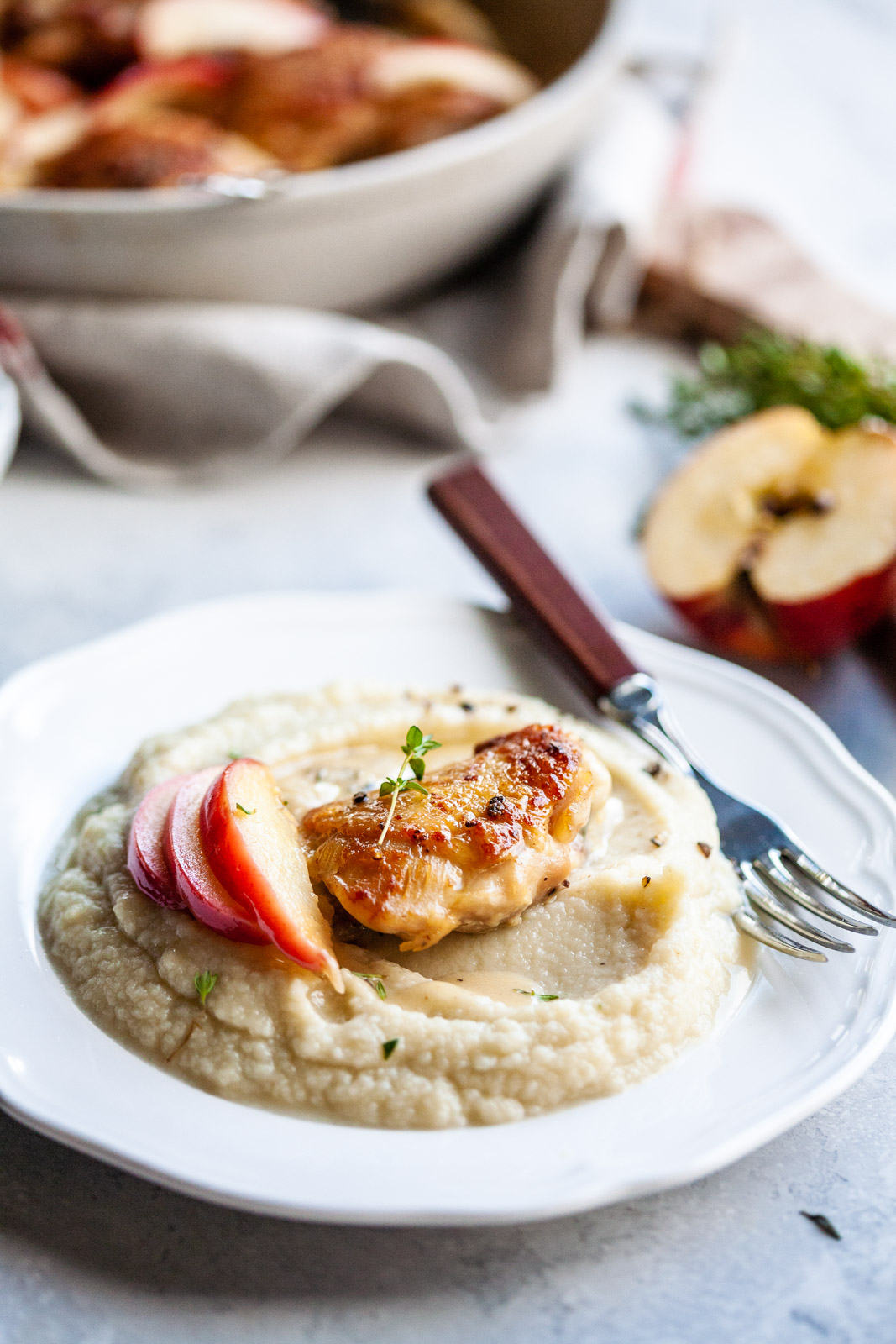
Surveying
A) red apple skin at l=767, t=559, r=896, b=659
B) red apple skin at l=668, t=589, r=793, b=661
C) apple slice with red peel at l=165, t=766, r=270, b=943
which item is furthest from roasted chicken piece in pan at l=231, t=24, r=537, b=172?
apple slice with red peel at l=165, t=766, r=270, b=943

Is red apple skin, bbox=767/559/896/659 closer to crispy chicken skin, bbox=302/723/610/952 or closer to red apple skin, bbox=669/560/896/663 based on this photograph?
red apple skin, bbox=669/560/896/663

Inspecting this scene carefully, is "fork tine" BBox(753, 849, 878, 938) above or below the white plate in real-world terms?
above

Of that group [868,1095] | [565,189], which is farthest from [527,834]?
[565,189]

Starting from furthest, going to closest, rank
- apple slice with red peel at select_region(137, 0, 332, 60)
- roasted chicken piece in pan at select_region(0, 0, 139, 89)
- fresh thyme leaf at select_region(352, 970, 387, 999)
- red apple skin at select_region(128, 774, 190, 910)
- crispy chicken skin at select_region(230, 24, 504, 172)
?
roasted chicken piece in pan at select_region(0, 0, 139, 89) < apple slice with red peel at select_region(137, 0, 332, 60) < crispy chicken skin at select_region(230, 24, 504, 172) < red apple skin at select_region(128, 774, 190, 910) < fresh thyme leaf at select_region(352, 970, 387, 999)

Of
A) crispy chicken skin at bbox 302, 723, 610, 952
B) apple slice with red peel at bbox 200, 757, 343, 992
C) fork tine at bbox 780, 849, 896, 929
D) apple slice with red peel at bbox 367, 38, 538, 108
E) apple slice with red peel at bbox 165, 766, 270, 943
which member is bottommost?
apple slice with red peel at bbox 165, 766, 270, 943

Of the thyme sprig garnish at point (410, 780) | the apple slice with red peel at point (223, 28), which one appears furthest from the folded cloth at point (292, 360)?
the thyme sprig garnish at point (410, 780)

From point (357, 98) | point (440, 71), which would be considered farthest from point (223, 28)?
point (440, 71)

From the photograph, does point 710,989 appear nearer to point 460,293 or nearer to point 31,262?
point 31,262

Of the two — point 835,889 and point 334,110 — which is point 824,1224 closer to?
point 835,889
